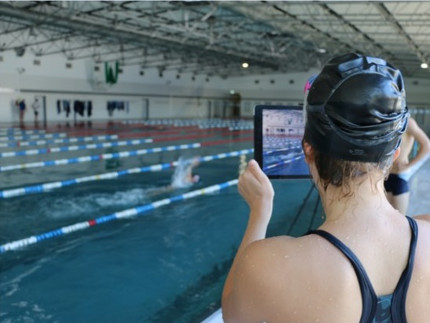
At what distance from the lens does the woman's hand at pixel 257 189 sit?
0.98 meters

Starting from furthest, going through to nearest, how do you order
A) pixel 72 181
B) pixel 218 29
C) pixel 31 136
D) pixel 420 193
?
1. pixel 218 29
2. pixel 31 136
3. pixel 72 181
4. pixel 420 193

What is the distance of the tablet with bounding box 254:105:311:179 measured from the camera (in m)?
1.54

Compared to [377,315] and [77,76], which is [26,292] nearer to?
[377,315]

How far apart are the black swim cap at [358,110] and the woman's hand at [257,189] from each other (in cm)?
21

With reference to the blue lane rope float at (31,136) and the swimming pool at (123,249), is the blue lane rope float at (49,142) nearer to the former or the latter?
the blue lane rope float at (31,136)

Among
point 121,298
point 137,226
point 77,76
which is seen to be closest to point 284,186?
point 137,226

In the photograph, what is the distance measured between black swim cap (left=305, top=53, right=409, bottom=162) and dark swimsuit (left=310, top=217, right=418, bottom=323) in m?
0.18

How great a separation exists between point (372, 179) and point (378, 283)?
0.67ft

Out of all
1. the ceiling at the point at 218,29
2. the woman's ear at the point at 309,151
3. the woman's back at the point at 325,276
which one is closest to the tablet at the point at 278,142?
the woman's ear at the point at 309,151

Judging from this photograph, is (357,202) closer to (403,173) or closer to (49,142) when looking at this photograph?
(403,173)

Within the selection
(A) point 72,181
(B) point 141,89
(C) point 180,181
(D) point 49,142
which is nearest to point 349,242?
(A) point 72,181

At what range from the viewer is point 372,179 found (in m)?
0.82

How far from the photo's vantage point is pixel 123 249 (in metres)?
4.27

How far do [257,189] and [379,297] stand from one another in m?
0.37
